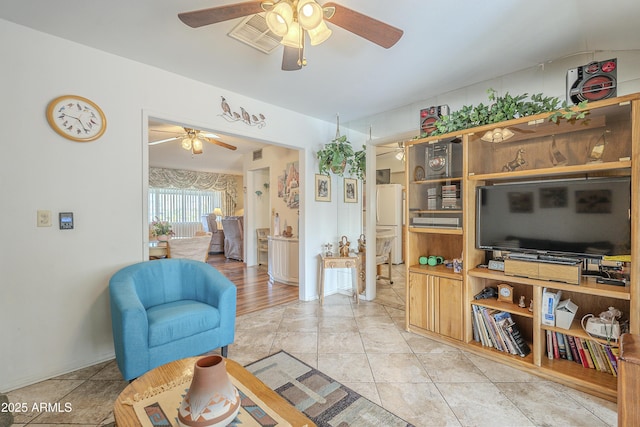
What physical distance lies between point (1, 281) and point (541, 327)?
3926 mm

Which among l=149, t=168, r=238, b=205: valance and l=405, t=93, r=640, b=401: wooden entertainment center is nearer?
l=405, t=93, r=640, b=401: wooden entertainment center

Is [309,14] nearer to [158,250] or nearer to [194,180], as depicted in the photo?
[158,250]

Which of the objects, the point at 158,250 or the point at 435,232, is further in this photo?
the point at 158,250

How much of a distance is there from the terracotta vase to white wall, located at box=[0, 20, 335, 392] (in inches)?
73.1

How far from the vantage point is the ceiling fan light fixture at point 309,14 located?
1430mm

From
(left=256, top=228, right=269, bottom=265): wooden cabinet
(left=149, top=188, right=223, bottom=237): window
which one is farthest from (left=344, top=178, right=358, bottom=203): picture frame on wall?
(left=149, top=188, right=223, bottom=237): window

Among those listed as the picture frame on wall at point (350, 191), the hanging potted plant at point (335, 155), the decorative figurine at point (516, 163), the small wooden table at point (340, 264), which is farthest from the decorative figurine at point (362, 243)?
the decorative figurine at point (516, 163)

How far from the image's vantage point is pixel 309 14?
1.45 meters

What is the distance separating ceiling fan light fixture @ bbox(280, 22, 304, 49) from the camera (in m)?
1.63

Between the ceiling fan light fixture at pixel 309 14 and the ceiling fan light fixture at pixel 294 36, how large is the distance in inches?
5.6

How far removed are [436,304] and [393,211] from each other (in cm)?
374

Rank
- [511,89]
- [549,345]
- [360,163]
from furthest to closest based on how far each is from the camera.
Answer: [360,163]
[511,89]
[549,345]

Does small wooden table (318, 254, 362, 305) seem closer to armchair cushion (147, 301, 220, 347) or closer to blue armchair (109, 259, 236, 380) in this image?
blue armchair (109, 259, 236, 380)

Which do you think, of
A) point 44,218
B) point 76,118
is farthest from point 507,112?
point 44,218
